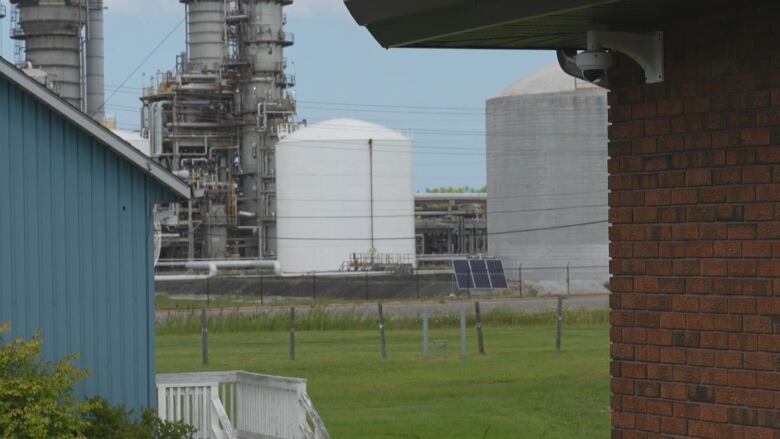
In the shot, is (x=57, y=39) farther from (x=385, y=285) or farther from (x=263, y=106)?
(x=385, y=285)

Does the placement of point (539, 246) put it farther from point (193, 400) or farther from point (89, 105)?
point (193, 400)

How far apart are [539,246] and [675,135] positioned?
5529cm

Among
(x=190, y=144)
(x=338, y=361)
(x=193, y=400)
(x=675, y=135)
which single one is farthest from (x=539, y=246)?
(x=675, y=135)

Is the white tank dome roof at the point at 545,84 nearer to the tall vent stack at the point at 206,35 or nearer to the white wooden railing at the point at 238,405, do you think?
the tall vent stack at the point at 206,35

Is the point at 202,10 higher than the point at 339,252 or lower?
higher

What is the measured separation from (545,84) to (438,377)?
1548 inches

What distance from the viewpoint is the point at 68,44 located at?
69.3m

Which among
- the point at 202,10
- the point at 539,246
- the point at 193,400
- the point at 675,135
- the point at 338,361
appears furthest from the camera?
the point at 202,10

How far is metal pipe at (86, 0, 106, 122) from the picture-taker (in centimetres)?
7031

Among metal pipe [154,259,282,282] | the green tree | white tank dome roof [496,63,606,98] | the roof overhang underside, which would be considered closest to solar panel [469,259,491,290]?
white tank dome roof [496,63,606,98]

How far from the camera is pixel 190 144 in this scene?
247 feet

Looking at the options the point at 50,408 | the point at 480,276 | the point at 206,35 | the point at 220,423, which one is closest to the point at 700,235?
the point at 50,408

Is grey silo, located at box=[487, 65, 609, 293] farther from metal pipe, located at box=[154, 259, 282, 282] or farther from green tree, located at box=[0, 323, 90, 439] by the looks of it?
green tree, located at box=[0, 323, 90, 439]

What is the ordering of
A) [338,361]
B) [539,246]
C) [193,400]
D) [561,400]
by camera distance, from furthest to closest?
[539,246]
[338,361]
[561,400]
[193,400]
